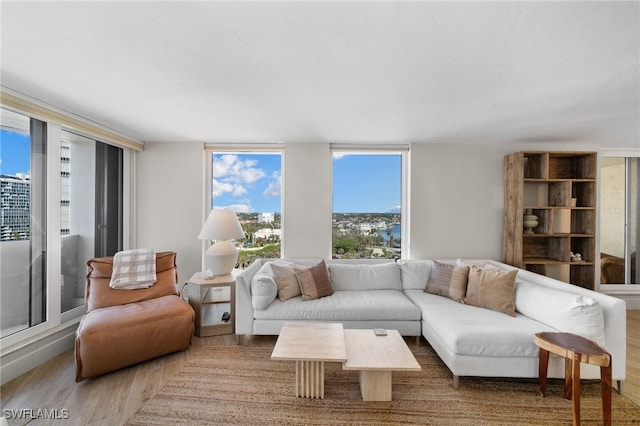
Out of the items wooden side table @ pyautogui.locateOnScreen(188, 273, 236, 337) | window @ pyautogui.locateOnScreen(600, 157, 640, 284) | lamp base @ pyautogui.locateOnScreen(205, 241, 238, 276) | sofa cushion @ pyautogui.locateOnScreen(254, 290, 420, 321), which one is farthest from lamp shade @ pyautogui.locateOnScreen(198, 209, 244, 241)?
window @ pyautogui.locateOnScreen(600, 157, 640, 284)

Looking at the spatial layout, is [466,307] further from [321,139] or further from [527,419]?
[321,139]

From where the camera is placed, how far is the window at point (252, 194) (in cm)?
389

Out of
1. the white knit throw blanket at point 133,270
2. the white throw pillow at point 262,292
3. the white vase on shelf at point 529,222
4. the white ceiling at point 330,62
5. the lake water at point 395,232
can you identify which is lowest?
the white throw pillow at point 262,292

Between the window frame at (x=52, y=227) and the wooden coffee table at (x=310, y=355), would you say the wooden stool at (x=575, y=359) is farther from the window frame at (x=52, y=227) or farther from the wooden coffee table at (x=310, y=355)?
the window frame at (x=52, y=227)

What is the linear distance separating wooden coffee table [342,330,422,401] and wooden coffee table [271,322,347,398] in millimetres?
93

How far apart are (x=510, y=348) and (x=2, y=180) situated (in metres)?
4.35

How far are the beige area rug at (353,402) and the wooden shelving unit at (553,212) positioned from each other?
1.79m

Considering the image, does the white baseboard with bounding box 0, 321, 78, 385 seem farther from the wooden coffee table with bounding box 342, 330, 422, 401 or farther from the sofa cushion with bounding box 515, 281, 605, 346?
the sofa cushion with bounding box 515, 281, 605, 346

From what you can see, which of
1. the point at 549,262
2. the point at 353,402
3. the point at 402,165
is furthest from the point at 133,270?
the point at 549,262

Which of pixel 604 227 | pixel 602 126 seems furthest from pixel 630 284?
pixel 602 126

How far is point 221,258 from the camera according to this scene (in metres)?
3.12

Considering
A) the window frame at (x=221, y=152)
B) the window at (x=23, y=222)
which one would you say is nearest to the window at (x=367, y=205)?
the window frame at (x=221, y=152)

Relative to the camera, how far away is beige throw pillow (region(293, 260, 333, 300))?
9.50 feet

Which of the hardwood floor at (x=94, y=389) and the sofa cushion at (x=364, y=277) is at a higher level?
the sofa cushion at (x=364, y=277)
